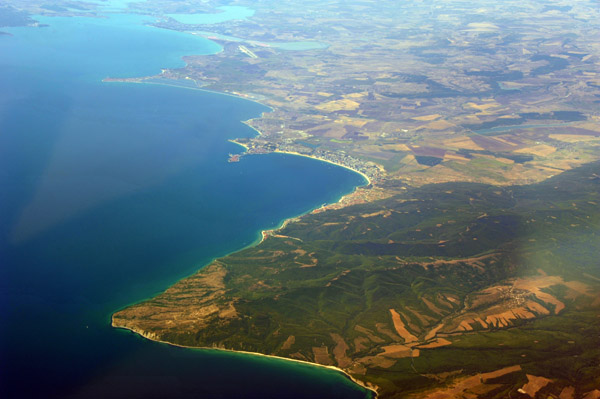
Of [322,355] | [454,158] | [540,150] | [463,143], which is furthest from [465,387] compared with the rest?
[540,150]

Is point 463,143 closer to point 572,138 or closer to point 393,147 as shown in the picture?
point 393,147

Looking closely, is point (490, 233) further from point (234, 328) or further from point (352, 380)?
point (234, 328)

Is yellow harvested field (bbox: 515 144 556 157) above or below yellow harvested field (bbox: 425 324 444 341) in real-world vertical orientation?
above

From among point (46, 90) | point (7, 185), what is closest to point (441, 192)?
point (7, 185)

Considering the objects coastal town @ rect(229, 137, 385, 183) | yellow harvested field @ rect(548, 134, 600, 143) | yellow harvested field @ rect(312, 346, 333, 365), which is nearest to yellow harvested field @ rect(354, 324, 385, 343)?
yellow harvested field @ rect(312, 346, 333, 365)

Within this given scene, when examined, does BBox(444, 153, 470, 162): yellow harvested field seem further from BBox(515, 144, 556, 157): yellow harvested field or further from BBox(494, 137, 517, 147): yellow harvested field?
BBox(494, 137, 517, 147): yellow harvested field
